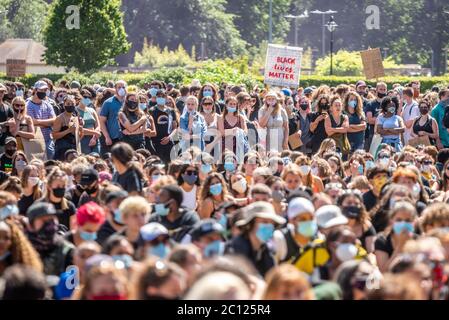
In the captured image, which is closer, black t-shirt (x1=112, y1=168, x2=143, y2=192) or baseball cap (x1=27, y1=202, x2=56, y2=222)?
baseball cap (x1=27, y1=202, x2=56, y2=222)

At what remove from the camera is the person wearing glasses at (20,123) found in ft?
60.4

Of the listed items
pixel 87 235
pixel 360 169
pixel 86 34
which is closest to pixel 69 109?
pixel 360 169

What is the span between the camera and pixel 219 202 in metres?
12.8

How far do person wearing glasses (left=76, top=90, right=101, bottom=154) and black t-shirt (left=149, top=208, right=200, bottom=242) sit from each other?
8217 mm

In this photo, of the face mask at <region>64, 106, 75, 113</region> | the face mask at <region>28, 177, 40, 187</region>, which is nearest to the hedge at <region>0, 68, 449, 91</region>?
the face mask at <region>64, 106, 75, 113</region>

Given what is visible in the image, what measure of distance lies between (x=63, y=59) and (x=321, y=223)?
110 ft

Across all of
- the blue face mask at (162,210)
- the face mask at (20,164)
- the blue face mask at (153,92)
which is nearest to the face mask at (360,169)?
the face mask at (20,164)

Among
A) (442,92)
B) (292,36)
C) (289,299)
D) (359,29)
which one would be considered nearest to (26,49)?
(359,29)

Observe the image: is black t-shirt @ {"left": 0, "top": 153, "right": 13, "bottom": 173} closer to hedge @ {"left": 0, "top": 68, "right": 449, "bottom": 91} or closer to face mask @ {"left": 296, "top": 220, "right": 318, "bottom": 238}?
face mask @ {"left": 296, "top": 220, "right": 318, "bottom": 238}

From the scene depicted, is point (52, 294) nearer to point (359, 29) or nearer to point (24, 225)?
point (24, 225)

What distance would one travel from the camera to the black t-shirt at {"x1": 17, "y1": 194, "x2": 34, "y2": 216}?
12992mm

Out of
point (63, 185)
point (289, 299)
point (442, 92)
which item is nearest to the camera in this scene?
point (289, 299)

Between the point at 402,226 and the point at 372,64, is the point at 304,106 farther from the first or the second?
the point at 402,226

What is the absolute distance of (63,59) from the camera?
43.4 metres
